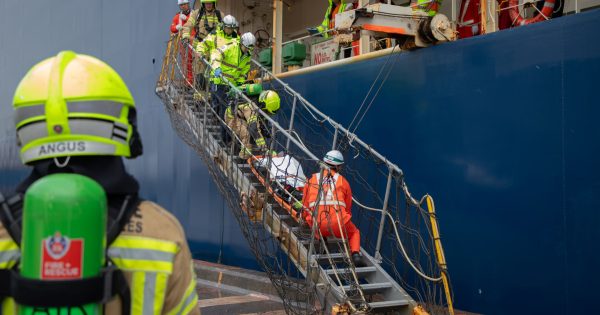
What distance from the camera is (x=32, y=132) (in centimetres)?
164

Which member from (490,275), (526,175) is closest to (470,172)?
(526,175)

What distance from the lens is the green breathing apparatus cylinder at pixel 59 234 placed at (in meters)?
1.44

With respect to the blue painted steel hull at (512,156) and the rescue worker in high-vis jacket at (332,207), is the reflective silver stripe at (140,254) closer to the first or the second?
the rescue worker in high-vis jacket at (332,207)

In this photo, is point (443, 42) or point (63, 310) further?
point (443, 42)

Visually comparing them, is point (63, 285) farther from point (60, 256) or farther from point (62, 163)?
point (62, 163)

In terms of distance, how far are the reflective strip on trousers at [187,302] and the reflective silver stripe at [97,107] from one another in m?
0.52

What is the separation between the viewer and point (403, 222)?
6906mm

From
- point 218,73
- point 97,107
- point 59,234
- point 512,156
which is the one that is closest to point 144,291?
point 59,234

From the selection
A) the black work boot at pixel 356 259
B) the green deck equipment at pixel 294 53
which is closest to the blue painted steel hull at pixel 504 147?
the black work boot at pixel 356 259

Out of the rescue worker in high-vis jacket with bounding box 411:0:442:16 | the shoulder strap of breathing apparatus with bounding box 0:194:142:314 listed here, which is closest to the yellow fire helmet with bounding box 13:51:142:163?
the shoulder strap of breathing apparatus with bounding box 0:194:142:314

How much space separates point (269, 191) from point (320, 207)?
41.9 inches

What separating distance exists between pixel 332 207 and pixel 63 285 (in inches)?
174

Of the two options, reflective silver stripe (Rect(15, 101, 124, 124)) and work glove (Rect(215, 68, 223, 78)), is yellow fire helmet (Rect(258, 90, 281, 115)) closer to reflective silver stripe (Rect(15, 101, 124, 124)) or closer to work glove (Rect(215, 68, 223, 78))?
work glove (Rect(215, 68, 223, 78))

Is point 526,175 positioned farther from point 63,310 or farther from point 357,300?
point 63,310
